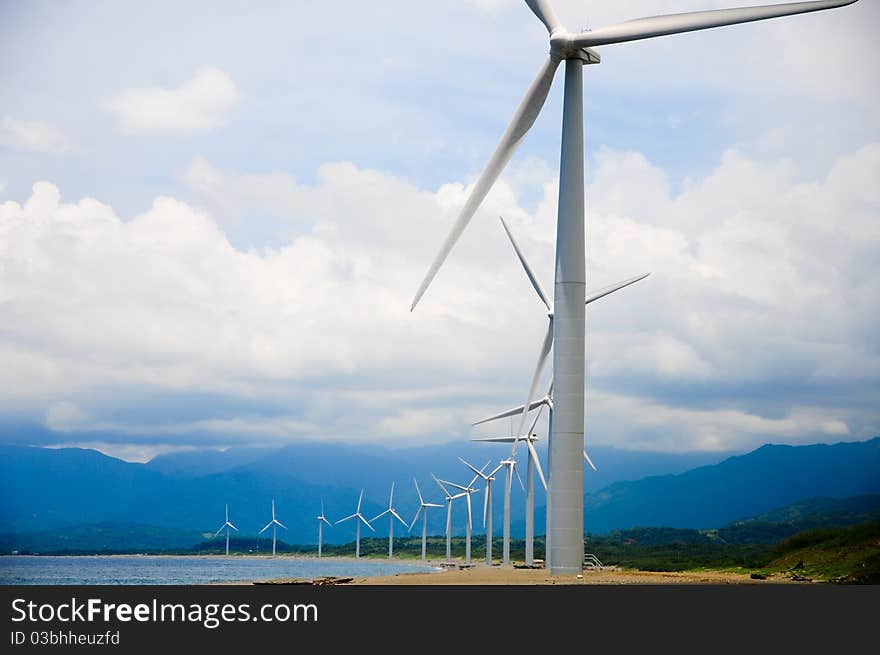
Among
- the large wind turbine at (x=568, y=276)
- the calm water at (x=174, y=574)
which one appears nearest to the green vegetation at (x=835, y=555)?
the large wind turbine at (x=568, y=276)


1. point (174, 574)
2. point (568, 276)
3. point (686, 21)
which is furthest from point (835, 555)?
point (174, 574)

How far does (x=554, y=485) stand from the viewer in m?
46.3

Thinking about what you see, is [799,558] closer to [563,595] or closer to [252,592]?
[563,595]

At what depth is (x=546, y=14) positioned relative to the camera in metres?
48.1

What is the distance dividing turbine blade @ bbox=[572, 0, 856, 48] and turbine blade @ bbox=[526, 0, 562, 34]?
7.18 feet

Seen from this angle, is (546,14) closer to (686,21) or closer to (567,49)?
(567,49)

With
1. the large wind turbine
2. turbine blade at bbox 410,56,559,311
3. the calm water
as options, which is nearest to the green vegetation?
the large wind turbine

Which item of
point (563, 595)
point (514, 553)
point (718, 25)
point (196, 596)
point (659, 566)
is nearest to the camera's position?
point (196, 596)

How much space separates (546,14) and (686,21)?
23.2 feet

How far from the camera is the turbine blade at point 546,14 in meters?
47.7

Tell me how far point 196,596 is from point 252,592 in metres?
1.70

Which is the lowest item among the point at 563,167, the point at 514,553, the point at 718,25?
the point at 514,553

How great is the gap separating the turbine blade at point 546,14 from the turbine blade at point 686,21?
2.19 m

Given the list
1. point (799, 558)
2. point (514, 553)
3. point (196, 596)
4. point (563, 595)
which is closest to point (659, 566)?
point (799, 558)
